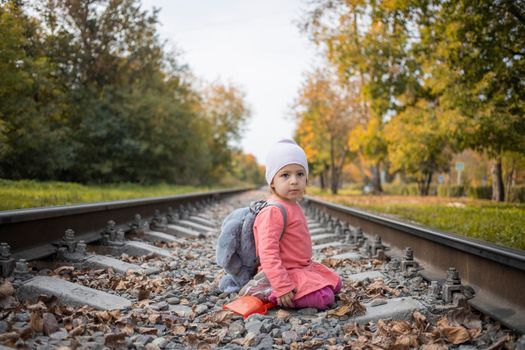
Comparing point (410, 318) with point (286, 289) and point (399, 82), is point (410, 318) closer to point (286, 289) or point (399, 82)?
point (286, 289)

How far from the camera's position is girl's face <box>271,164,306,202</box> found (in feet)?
11.0

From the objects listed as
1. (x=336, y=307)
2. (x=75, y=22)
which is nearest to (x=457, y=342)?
(x=336, y=307)

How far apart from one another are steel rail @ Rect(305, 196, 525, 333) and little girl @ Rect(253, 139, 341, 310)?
975 millimetres

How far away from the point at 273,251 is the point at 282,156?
0.67 meters

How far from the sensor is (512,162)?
11.9 m

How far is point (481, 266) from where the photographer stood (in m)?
3.26

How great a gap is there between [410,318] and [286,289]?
2.70ft

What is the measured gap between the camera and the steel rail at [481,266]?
274 cm

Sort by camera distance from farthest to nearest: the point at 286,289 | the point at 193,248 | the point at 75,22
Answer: the point at 75,22 < the point at 193,248 < the point at 286,289

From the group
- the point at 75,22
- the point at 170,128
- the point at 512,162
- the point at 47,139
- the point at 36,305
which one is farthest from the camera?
the point at 170,128

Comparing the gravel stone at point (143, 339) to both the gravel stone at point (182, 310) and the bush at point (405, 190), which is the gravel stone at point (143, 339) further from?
the bush at point (405, 190)

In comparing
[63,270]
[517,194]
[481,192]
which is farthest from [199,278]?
[481,192]

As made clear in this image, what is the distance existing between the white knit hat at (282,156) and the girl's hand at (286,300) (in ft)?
2.76

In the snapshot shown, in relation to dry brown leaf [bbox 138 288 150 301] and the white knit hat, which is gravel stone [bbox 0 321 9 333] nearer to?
dry brown leaf [bbox 138 288 150 301]
